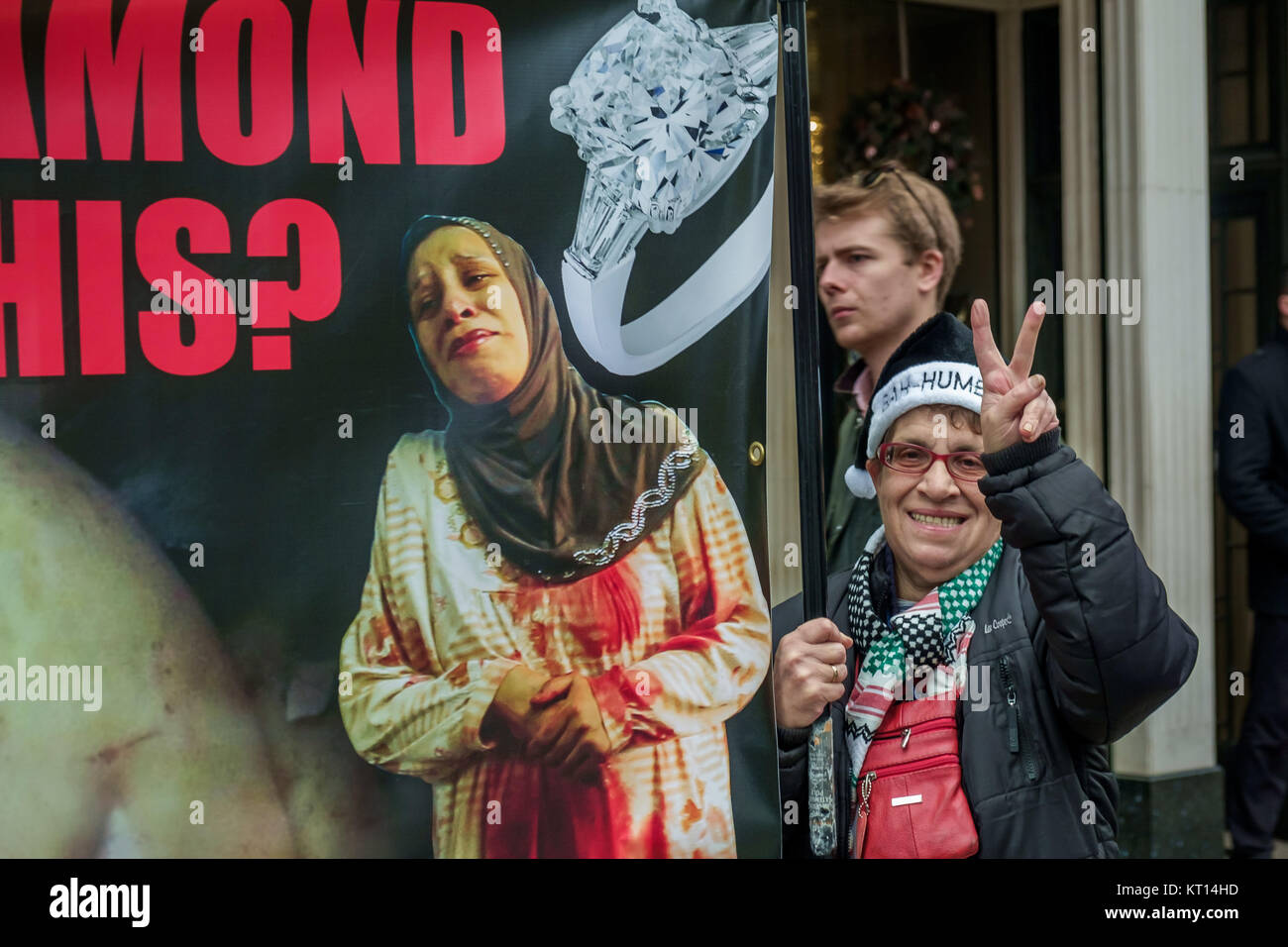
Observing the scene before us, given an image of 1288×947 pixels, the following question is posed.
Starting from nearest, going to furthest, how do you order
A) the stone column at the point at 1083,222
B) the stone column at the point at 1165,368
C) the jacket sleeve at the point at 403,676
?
the jacket sleeve at the point at 403,676
the stone column at the point at 1165,368
the stone column at the point at 1083,222

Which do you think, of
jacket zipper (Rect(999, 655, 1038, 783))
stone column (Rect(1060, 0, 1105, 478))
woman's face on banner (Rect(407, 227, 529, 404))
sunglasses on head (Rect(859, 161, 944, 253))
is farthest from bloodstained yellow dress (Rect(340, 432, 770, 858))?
stone column (Rect(1060, 0, 1105, 478))

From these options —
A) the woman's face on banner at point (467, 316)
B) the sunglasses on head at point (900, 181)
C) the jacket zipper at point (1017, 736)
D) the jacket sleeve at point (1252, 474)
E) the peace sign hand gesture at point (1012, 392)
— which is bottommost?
the jacket zipper at point (1017, 736)

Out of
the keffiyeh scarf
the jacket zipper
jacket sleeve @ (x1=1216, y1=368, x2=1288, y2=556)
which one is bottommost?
the jacket zipper

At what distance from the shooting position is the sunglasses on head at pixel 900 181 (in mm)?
3416

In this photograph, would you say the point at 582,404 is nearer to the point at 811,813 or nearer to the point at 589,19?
the point at 589,19

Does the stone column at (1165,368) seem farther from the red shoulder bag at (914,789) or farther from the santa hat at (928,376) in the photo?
the red shoulder bag at (914,789)

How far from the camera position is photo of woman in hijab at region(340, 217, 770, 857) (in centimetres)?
274

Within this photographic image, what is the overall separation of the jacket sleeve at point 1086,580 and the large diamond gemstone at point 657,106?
0.79m

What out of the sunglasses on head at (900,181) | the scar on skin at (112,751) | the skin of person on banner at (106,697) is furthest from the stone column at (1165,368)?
the scar on skin at (112,751)

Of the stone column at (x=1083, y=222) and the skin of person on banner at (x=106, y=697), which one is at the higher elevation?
the stone column at (x=1083, y=222)

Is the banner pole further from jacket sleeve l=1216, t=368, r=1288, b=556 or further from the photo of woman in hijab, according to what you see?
jacket sleeve l=1216, t=368, r=1288, b=556

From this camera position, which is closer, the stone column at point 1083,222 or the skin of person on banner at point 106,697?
the skin of person on banner at point 106,697

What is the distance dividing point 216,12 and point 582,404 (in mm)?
983

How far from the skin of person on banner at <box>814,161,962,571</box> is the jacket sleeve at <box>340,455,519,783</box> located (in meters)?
1.02
